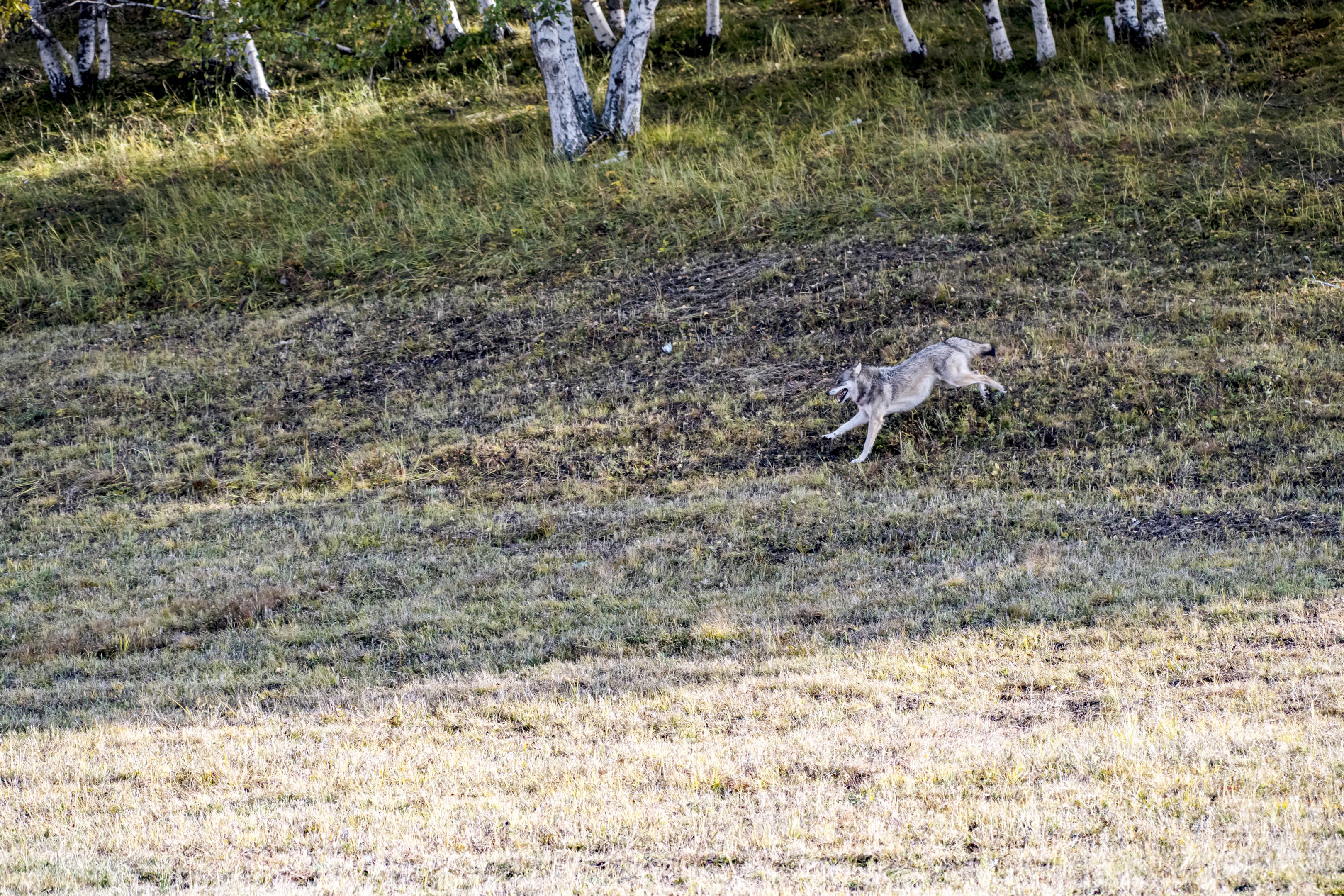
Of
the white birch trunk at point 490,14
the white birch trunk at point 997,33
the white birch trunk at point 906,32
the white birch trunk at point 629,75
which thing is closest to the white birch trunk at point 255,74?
the white birch trunk at point 490,14

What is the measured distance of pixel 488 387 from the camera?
1411 cm

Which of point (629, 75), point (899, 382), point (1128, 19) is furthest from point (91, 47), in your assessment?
point (899, 382)

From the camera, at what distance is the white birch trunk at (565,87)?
19422mm

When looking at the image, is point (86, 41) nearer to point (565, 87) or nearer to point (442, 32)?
point (442, 32)

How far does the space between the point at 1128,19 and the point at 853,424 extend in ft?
42.5

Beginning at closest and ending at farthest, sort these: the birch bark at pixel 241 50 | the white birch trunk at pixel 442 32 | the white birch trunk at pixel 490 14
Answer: the white birch trunk at pixel 490 14, the birch bark at pixel 241 50, the white birch trunk at pixel 442 32

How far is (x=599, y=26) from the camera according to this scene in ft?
78.6

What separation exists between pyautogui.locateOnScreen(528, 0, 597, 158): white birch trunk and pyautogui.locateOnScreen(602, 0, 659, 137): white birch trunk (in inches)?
12.9

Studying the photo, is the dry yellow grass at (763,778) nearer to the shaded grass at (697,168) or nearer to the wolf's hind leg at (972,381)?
the wolf's hind leg at (972,381)


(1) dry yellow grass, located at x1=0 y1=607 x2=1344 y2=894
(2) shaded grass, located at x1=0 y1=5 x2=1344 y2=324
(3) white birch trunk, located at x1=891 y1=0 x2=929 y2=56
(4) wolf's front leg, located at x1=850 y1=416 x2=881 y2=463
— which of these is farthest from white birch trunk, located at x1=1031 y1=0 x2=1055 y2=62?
(1) dry yellow grass, located at x1=0 y1=607 x2=1344 y2=894

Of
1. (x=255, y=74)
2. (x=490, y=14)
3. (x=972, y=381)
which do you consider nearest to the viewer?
(x=972, y=381)

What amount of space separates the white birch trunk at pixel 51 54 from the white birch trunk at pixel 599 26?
35.1 feet

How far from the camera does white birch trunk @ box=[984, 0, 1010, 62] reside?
20875 millimetres

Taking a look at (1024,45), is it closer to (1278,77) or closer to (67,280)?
(1278,77)
